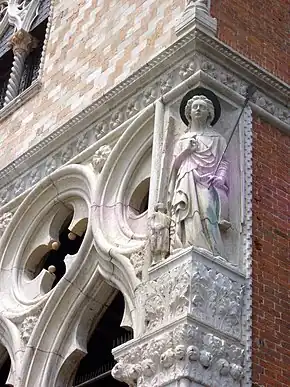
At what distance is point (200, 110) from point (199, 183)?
807mm

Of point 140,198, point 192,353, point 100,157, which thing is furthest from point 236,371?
point 100,157

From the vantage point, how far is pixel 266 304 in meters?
7.12

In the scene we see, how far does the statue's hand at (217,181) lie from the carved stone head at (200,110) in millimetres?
647

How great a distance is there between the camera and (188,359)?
6.34 m

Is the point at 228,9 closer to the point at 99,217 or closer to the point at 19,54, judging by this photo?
the point at 99,217

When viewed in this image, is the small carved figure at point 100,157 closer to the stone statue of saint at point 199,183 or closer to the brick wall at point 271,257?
the stone statue of saint at point 199,183

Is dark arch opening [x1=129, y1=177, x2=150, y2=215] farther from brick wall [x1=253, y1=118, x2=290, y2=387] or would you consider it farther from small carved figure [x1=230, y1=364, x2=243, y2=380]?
small carved figure [x1=230, y1=364, x2=243, y2=380]

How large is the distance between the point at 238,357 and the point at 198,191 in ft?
4.75

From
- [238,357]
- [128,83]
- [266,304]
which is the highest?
[128,83]

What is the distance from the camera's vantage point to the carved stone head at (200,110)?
25.0 feet

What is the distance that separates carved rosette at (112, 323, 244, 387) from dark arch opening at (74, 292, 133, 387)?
5.91 ft

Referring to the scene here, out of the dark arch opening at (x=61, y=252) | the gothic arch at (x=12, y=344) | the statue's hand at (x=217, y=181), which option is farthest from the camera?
the dark arch opening at (x=61, y=252)

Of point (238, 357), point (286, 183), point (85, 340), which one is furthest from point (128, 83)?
point (238, 357)

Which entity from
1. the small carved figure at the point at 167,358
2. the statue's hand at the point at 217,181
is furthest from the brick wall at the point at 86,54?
the small carved figure at the point at 167,358
